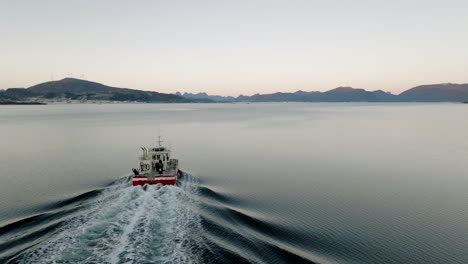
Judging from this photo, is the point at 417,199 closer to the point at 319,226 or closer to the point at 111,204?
the point at 319,226

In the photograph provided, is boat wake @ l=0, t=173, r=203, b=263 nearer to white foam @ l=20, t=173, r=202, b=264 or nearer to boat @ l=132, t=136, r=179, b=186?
white foam @ l=20, t=173, r=202, b=264

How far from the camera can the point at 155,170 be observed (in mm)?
41125

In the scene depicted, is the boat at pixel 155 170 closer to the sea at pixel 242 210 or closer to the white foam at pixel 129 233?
the sea at pixel 242 210

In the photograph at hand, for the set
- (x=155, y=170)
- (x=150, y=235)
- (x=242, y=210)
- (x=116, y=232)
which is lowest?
(x=242, y=210)

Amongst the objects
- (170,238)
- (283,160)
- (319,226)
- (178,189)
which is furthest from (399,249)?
(283,160)

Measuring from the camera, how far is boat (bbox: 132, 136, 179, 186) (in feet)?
117

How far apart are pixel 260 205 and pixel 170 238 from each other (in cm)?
1208

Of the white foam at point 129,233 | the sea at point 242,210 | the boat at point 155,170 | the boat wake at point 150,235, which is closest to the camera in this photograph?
the white foam at point 129,233

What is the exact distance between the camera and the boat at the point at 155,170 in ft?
117

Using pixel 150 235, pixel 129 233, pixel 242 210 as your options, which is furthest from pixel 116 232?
pixel 242 210

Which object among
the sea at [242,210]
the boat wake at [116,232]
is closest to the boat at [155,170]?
the sea at [242,210]

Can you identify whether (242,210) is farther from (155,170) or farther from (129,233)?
(155,170)

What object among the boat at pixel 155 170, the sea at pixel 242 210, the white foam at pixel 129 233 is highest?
the boat at pixel 155 170

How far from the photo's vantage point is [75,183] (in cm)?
3938
